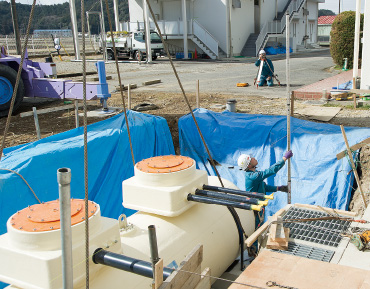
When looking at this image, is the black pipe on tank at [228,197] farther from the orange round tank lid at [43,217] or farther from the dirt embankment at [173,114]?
the dirt embankment at [173,114]

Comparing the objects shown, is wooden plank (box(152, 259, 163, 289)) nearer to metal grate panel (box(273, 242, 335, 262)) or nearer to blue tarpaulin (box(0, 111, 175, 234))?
metal grate panel (box(273, 242, 335, 262))

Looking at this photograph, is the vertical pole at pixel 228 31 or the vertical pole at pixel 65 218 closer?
the vertical pole at pixel 65 218

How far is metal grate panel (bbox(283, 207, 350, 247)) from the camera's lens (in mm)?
4617

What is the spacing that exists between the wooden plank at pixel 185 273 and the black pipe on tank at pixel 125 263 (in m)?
0.10

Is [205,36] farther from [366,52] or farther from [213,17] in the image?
[366,52]

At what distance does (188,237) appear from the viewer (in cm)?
482

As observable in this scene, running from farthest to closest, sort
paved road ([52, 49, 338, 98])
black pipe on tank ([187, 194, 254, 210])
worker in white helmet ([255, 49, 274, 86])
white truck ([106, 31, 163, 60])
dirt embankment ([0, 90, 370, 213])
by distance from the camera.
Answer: white truck ([106, 31, 163, 60]) → worker in white helmet ([255, 49, 274, 86]) → paved road ([52, 49, 338, 98]) → dirt embankment ([0, 90, 370, 213]) → black pipe on tank ([187, 194, 254, 210])

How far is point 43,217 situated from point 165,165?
1828 mm

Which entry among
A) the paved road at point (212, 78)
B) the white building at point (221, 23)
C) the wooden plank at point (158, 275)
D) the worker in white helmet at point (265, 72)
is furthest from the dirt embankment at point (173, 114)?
the white building at point (221, 23)

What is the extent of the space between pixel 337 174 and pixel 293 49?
31614 millimetres

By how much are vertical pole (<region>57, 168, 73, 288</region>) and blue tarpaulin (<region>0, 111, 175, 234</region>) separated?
3.50 meters

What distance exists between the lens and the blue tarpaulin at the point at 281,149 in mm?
7707

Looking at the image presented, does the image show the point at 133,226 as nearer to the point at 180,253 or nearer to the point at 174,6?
the point at 180,253

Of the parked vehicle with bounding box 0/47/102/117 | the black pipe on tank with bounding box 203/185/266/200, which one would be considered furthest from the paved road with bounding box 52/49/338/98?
the black pipe on tank with bounding box 203/185/266/200
